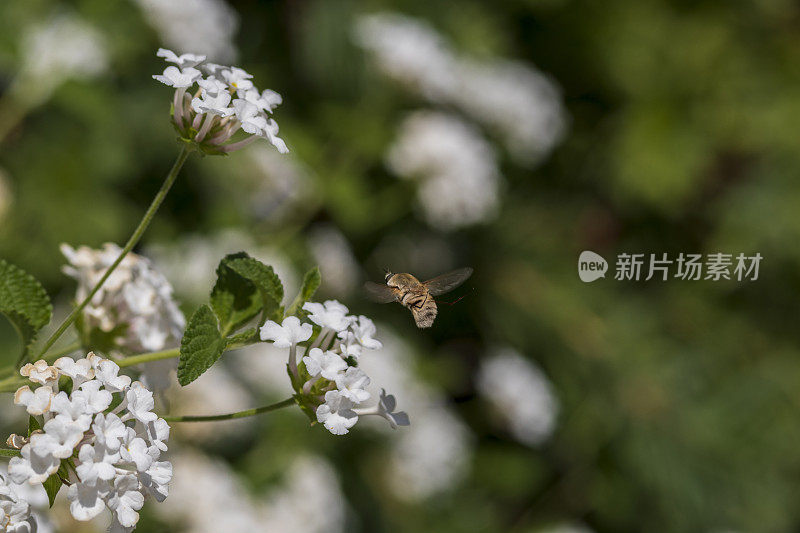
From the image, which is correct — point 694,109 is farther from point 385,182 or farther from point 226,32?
point 226,32

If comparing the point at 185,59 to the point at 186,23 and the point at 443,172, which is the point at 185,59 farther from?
the point at 443,172

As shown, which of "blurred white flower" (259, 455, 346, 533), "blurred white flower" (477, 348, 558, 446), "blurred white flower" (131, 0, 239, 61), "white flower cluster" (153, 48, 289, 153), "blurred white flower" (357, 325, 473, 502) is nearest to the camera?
"white flower cluster" (153, 48, 289, 153)

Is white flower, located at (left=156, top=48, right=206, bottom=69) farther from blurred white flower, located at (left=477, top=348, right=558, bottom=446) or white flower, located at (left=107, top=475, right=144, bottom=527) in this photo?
blurred white flower, located at (left=477, top=348, right=558, bottom=446)

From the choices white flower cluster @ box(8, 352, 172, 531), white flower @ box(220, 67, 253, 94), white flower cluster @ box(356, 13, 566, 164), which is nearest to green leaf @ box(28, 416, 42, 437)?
white flower cluster @ box(8, 352, 172, 531)

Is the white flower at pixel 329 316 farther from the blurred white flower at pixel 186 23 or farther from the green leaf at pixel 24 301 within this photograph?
the blurred white flower at pixel 186 23

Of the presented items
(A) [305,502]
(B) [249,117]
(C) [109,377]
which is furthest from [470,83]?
(C) [109,377]

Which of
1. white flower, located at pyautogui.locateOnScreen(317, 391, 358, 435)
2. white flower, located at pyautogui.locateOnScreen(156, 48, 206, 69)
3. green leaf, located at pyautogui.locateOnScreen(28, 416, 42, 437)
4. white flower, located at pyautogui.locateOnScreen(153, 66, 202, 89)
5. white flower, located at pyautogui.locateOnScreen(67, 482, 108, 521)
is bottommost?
white flower, located at pyautogui.locateOnScreen(67, 482, 108, 521)

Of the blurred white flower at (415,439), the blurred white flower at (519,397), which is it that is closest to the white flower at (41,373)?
the blurred white flower at (415,439)
